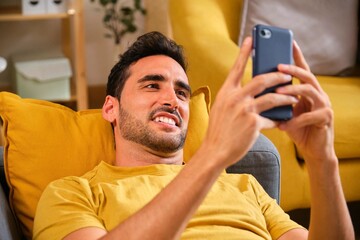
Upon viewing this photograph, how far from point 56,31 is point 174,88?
220 cm

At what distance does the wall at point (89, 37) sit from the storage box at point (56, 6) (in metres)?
0.36

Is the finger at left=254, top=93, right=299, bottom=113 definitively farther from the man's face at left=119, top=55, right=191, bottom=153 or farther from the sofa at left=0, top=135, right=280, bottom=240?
the sofa at left=0, top=135, right=280, bottom=240

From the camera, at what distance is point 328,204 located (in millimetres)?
1246

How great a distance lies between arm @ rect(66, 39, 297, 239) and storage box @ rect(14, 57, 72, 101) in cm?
240

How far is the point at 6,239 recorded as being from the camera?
1374 millimetres

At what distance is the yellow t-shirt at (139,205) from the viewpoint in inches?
53.0

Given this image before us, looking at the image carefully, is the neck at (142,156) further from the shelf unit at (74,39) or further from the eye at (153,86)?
the shelf unit at (74,39)

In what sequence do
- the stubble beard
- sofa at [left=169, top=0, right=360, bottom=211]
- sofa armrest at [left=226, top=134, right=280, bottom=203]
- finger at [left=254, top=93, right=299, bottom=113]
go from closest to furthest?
finger at [left=254, top=93, right=299, bottom=113] < the stubble beard < sofa armrest at [left=226, top=134, right=280, bottom=203] < sofa at [left=169, top=0, right=360, bottom=211]

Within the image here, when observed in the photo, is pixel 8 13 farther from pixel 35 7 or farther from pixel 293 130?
pixel 293 130

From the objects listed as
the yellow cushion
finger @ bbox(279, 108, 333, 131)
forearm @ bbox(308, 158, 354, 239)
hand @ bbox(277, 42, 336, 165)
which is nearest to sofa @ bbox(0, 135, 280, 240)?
the yellow cushion

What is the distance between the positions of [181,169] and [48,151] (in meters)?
0.65

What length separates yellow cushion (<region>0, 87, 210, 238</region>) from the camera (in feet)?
5.41

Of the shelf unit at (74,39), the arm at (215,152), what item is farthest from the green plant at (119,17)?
the arm at (215,152)

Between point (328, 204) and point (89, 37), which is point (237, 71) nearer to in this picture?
point (328, 204)
